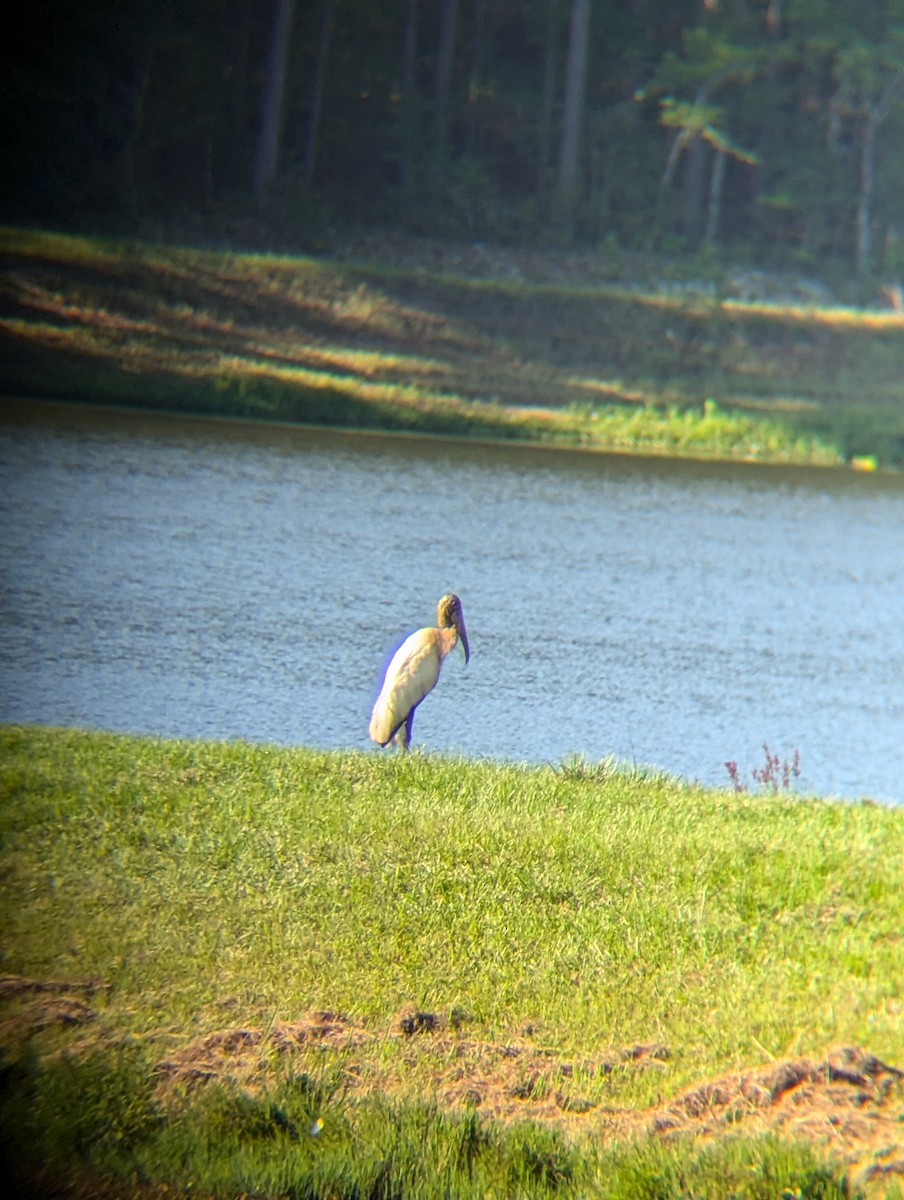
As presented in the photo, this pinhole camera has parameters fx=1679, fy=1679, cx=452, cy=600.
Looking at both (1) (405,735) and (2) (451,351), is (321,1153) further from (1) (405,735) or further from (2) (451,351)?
(2) (451,351)

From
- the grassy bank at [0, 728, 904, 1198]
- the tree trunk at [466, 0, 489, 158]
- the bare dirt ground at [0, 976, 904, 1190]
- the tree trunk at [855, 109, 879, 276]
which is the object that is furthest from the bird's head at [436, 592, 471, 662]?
the tree trunk at [855, 109, 879, 276]

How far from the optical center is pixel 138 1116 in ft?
14.5

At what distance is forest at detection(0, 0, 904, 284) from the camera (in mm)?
33156

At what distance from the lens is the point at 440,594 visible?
47.5 ft

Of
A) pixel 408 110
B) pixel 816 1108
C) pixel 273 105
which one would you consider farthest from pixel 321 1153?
pixel 408 110

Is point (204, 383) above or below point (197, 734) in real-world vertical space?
above

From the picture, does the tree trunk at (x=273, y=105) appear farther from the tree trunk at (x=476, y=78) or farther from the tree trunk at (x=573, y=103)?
the tree trunk at (x=573, y=103)

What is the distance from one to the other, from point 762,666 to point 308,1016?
8.47m

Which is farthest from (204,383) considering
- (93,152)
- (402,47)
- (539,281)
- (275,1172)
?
(275,1172)

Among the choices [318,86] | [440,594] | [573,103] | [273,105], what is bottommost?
[440,594]

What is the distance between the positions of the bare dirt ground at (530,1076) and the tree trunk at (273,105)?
31157 millimetres

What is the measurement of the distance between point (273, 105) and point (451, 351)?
21.9 feet

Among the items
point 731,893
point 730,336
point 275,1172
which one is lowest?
point 275,1172

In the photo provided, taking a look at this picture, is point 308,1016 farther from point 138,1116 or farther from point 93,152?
point 93,152
